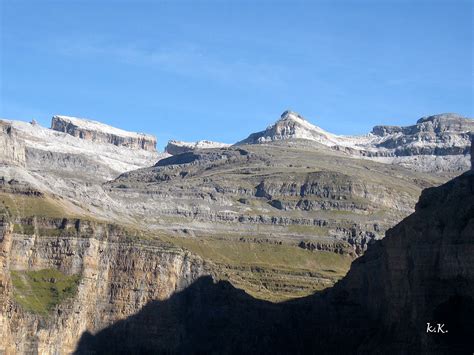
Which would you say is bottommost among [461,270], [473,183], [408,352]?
[408,352]

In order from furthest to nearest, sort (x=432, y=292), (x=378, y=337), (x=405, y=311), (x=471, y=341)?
1. (x=378, y=337)
2. (x=405, y=311)
3. (x=432, y=292)
4. (x=471, y=341)

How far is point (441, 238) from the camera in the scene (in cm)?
15175

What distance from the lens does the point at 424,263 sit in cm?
15500

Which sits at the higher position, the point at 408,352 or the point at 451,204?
the point at 451,204

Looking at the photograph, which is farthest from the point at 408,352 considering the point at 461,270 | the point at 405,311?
the point at 461,270

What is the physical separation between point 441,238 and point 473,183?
8461mm

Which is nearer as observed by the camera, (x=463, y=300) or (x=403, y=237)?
(x=463, y=300)

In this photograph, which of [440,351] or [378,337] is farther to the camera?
[378,337]

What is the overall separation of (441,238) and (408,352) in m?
17.4

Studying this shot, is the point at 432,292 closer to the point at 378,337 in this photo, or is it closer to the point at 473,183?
the point at 473,183

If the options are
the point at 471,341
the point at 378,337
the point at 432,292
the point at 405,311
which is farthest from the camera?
the point at 378,337

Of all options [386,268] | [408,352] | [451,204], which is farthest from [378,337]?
[451,204]

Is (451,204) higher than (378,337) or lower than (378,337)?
higher

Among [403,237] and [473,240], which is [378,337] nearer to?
[403,237]
